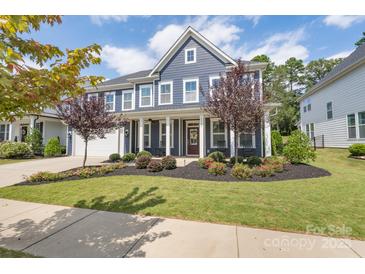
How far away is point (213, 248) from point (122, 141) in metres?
13.8

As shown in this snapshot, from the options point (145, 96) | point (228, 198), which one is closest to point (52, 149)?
point (145, 96)

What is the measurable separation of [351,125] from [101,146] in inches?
771

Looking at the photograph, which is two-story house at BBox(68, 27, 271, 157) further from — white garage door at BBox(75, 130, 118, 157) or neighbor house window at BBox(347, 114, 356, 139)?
neighbor house window at BBox(347, 114, 356, 139)

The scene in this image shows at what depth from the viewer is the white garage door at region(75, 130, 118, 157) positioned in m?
15.7

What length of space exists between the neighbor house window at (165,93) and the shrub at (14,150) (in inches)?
466

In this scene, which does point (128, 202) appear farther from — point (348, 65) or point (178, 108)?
point (348, 65)

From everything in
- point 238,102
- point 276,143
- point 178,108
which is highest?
point 178,108

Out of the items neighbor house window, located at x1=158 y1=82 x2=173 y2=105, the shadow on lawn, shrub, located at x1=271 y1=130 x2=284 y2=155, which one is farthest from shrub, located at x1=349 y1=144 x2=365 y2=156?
the shadow on lawn

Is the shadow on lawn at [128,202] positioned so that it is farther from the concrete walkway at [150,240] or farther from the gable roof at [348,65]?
the gable roof at [348,65]

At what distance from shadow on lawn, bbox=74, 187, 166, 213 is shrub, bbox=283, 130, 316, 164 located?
282 inches

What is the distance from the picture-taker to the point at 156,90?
15.2 meters

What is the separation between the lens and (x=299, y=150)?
9.24 meters
